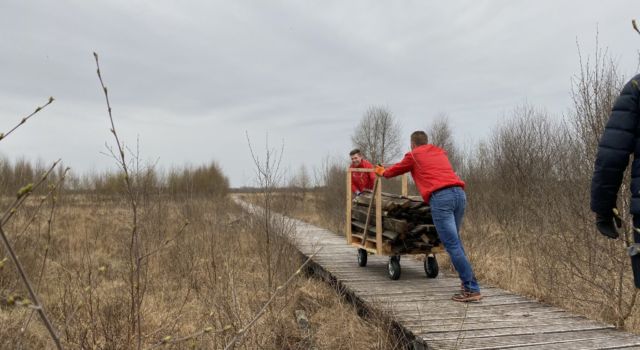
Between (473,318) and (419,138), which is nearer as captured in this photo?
(473,318)

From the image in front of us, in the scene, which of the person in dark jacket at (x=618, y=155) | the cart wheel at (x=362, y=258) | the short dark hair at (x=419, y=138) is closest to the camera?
the person in dark jacket at (x=618, y=155)

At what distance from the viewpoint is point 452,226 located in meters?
4.89

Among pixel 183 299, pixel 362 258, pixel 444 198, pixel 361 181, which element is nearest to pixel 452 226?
pixel 444 198

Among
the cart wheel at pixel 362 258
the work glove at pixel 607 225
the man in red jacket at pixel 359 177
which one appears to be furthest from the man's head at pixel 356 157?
the work glove at pixel 607 225

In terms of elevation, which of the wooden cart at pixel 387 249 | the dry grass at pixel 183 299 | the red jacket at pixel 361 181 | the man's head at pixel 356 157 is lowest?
the dry grass at pixel 183 299

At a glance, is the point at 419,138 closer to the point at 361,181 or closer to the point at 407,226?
the point at 407,226

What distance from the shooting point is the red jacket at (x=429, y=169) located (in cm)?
496

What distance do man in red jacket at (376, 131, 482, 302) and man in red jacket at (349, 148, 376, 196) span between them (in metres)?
1.77

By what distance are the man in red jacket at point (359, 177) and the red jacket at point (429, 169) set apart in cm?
179

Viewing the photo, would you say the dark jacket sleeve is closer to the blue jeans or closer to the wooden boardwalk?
the wooden boardwalk

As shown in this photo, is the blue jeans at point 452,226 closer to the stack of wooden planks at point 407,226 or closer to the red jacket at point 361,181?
the stack of wooden planks at point 407,226

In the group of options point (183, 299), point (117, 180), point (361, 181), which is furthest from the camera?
point (117, 180)

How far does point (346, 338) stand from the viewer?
14.3 ft

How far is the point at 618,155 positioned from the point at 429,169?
7.77 ft
